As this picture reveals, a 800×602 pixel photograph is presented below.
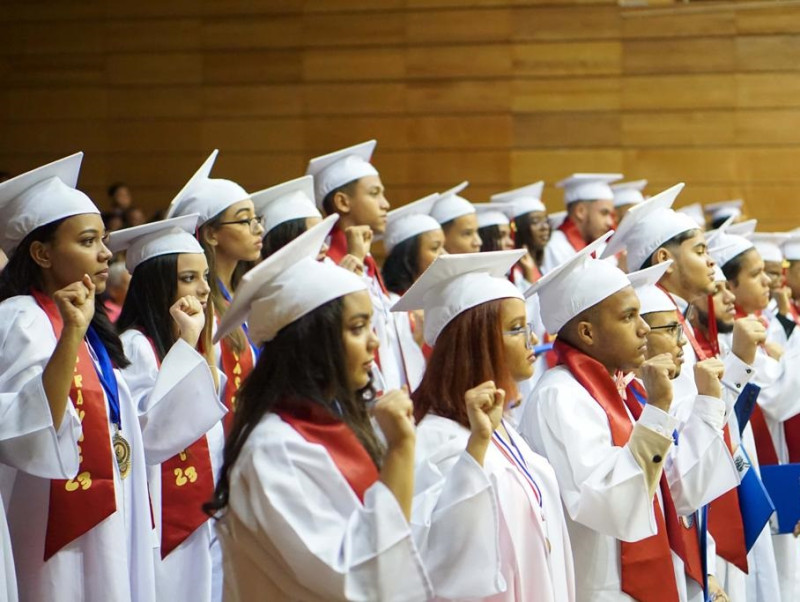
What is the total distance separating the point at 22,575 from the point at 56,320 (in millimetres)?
794

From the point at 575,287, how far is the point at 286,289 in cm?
154

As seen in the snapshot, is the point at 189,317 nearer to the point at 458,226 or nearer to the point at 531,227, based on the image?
the point at 458,226

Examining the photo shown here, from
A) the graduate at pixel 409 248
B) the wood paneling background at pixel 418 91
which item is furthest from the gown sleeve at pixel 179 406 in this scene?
the wood paneling background at pixel 418 91

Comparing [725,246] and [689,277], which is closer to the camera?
[689,277]

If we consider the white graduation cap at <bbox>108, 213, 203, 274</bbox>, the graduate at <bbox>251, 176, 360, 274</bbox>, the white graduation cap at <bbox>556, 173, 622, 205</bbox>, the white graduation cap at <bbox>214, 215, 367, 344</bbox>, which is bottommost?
the white graduation cap at <bbox>556, 173, 622, 205</bbox>

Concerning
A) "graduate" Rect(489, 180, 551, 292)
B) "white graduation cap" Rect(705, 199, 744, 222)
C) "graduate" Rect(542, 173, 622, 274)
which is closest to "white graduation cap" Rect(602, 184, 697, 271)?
"graduate" Rect(489, 180, 551, 292)

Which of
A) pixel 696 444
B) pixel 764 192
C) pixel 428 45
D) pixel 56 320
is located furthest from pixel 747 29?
pixel 56 320

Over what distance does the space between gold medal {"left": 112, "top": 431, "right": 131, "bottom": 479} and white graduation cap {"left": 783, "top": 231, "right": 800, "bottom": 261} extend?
5.14 m

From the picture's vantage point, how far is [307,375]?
291 cm

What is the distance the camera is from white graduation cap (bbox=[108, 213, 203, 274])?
485 cm

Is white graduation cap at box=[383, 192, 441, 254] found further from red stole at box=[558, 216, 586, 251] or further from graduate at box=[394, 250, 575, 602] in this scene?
graduate at box=[394, 250, 575, 602]

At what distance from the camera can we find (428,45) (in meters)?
11.2

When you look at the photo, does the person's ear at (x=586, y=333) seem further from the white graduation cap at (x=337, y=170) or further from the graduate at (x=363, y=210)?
the white graduation cap at (x=337, y=170)

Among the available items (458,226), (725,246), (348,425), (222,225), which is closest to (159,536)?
(222,225)
